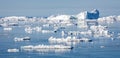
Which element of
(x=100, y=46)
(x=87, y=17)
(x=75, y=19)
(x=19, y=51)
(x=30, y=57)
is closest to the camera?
(x=30, y=57)

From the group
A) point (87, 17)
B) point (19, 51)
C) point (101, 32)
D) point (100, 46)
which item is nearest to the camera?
point (19, 51)

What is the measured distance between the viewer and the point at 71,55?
3028cm

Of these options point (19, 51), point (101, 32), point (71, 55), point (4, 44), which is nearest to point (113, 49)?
point (71, 55)

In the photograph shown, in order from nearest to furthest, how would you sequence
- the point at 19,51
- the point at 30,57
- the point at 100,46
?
the point at 30,57 → the point at 19,51 → the point at 100,46

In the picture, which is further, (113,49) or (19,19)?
(19,19)

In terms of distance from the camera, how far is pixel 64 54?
30.7 meters

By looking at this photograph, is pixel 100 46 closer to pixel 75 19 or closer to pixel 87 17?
pixel 87 17

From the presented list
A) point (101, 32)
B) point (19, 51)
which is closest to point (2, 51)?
point (19, 51)

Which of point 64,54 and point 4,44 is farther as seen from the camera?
point 4,44

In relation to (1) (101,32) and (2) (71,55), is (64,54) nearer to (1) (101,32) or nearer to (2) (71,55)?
(2) (71,55)

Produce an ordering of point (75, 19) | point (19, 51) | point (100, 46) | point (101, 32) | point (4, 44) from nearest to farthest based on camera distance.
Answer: point (19, 51), point (100, 46), point (4, 44), point (101, 32), point (75, 19)

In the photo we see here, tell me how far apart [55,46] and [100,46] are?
3150 mm

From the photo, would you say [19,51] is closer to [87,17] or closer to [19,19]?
[87,17]

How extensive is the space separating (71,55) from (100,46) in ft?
15.8
